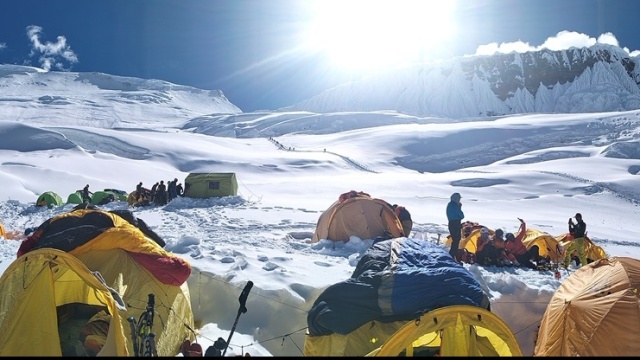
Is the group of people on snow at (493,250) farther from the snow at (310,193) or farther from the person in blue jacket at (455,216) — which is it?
the snow at (310,193)

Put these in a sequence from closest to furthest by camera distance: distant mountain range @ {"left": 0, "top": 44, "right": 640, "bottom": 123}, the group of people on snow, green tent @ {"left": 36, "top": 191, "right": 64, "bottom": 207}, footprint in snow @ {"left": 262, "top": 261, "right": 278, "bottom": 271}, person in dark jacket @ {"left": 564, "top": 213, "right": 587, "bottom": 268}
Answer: footprint in snow @ {"left": 262, "top": 261, "right": 278, "bottom": 271} → the group of people on snow → person in dark jacket @ {"left": 564, "top": 213, "right": 587, "bottom": 268} → green tent @ {"left": 36, "top": 191, "right": 64, "bottom": 207} → distant mountain range @ {"left": 0, "top": 44, "right": 640, "bottom": 123}

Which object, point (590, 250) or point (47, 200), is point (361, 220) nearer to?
point (590, 250)

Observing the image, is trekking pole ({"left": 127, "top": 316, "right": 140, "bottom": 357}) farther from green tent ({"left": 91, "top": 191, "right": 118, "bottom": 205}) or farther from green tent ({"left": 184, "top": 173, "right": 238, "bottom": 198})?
green tent ({"left": 91, "top": 191, "right": 118, "bottom": 205})

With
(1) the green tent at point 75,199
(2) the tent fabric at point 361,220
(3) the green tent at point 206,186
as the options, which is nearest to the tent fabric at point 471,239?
(2) the tent fabric at point 361,220

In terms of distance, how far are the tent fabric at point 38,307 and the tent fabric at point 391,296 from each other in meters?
2.48

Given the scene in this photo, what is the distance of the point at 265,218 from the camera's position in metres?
17.9

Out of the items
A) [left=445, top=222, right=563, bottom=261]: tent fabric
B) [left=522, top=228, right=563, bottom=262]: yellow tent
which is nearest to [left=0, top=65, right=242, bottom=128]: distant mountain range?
[left=445, top=222, right=563, bottom=261]: tent fabric

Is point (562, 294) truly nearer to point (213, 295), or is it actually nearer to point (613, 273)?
point (613, 273)

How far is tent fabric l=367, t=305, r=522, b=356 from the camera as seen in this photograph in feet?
16.6

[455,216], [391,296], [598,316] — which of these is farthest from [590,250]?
[391,296]

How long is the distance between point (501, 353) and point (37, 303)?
18.3 ft

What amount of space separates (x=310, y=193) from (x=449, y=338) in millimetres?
27025

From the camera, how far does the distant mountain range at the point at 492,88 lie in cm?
17250

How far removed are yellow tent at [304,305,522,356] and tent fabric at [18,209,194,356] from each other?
7.72 ft
